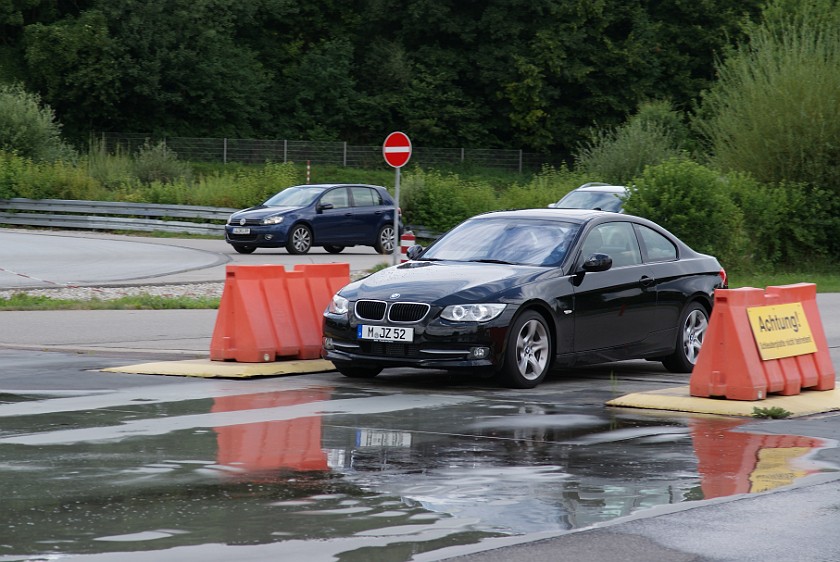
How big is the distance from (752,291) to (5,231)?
102ft

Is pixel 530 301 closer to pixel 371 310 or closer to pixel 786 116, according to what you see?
pixel 371 310

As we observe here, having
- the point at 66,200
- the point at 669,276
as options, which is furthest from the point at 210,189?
the point at 669,276

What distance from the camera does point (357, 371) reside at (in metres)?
13.0

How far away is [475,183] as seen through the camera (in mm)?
41125

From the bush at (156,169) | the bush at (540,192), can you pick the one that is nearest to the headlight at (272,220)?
the bush at (540,192)

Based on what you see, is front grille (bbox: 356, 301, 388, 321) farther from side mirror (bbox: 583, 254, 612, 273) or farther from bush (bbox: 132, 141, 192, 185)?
bush (bbox: 132, 141, 192, 185)

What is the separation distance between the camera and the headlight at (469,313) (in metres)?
12.0

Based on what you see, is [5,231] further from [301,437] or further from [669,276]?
[301,437]

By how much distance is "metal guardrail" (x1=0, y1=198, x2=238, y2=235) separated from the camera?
134 ft

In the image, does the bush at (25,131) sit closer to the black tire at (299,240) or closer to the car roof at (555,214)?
the black tire at (299,240)

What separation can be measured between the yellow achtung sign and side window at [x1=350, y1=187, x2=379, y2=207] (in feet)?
76.0

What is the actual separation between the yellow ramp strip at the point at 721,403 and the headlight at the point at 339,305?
2462 millimetres

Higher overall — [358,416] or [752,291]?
[752,291]

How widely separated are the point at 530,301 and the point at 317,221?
2186 cm
